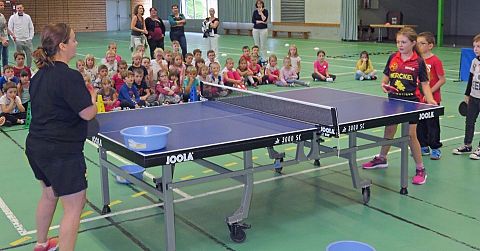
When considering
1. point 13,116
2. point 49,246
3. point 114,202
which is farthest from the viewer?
point 13,116

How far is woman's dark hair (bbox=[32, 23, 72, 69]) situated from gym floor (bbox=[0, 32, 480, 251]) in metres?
1.67

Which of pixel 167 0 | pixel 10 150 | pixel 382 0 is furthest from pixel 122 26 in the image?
pixel 10 150

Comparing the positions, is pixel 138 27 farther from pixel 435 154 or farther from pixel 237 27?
pixel 237 27

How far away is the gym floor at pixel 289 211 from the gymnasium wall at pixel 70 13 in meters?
30.1

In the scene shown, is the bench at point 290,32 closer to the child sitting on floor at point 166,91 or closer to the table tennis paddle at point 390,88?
the child sitting on floor at point 166,91

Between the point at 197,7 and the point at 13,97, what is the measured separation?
26906 mm

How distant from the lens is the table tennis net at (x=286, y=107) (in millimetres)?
4739

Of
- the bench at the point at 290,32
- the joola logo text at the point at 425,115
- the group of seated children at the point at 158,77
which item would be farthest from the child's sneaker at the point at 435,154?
the bench at the point at 290,32

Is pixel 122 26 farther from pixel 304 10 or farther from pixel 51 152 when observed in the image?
pixel 51 152

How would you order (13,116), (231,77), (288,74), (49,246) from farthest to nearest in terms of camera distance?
(288,74) < (231,77) < (13,116) < (49,246)

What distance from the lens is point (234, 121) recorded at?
507cm

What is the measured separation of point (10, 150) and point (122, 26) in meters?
32.4

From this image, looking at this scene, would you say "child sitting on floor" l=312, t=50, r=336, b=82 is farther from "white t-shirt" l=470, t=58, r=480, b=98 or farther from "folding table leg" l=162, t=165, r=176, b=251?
"folding table leg" l=162, t=165, r=176, b=251

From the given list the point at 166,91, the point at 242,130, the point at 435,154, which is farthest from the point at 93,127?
the point at 166,91
